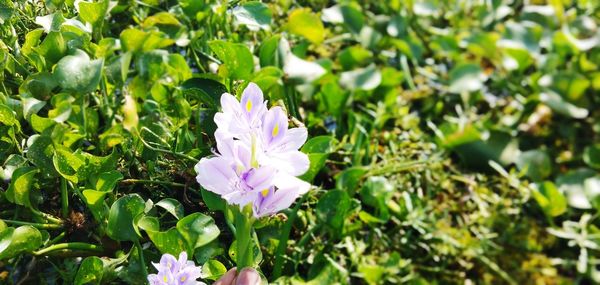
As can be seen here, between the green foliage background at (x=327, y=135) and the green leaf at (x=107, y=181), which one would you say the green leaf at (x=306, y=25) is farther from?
the green leaf at (x=107, y=181)

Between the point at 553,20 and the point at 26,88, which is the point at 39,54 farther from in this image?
the point at 553,20

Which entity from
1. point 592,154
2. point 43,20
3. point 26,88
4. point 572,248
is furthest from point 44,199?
point 592,154

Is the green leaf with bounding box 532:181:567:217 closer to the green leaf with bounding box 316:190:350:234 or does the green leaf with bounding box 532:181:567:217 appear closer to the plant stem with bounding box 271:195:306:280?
the green leaf with bounding box 316:190:350:234

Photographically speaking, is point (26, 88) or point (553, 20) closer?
point (26, 88)

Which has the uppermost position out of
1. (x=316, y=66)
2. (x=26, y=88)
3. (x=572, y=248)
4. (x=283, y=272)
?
(x=26, y=88)

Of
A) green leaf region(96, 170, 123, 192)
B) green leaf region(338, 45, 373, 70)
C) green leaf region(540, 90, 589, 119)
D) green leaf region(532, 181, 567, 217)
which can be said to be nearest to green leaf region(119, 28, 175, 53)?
green leaf region(96, 170, 123, 192)

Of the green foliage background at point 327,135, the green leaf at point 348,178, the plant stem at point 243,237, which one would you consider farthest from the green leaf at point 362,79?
the plant stem at point 243,237
